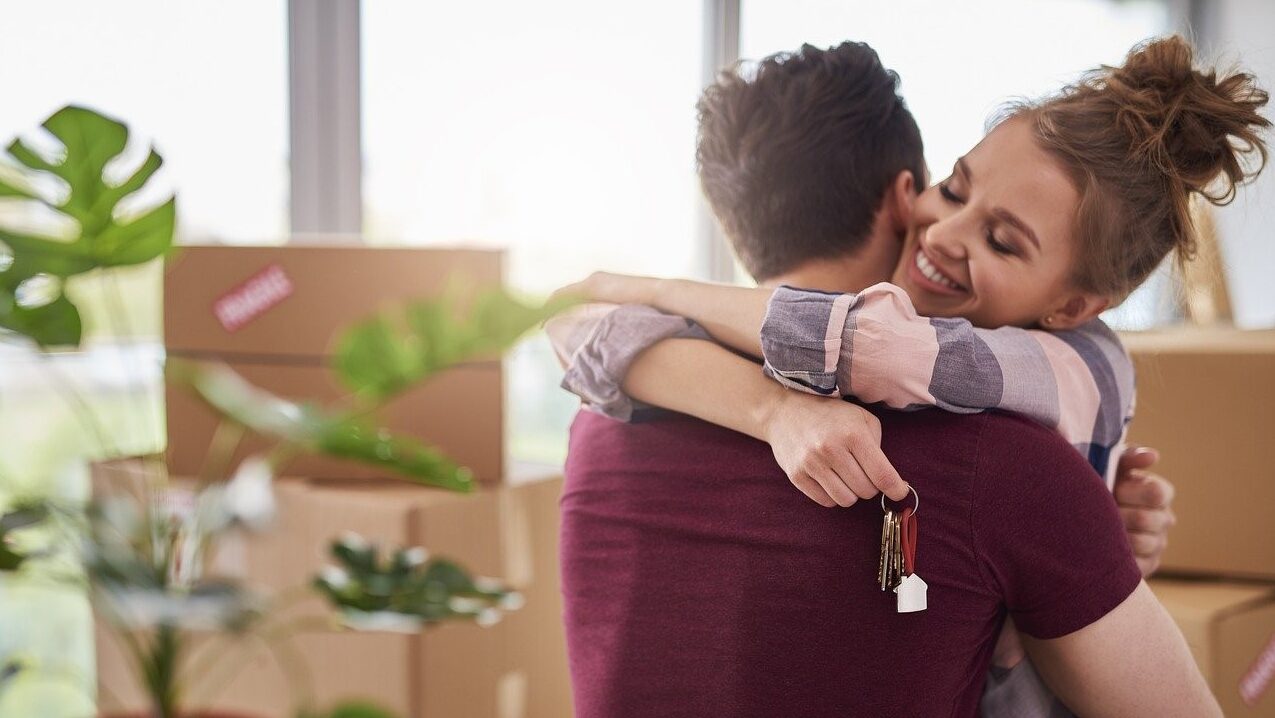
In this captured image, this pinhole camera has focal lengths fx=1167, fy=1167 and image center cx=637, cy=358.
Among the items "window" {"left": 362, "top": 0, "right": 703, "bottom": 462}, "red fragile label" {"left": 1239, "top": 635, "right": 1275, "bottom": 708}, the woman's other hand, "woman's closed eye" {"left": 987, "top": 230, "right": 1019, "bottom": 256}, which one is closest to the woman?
"woman's closed eye" {"left": 987, "top": 230, "right": 1019, "bottom": 256}

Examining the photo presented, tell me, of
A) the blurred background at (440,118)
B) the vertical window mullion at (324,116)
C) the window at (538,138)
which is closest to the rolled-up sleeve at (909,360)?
the blurred background at (440,118)

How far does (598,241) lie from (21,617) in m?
1.50

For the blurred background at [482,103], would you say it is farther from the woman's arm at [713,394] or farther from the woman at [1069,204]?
the woman's arm at [713,394]

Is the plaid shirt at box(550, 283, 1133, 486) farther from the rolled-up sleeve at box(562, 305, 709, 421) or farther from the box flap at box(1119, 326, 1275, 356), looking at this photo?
the box flap at box(1119, 326, 1275, 356)

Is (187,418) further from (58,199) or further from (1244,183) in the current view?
(1244,183)

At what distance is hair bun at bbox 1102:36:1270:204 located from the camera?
112 centimetres

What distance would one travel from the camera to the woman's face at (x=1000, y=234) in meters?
1.14

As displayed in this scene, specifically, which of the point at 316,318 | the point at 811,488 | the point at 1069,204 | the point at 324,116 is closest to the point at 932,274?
the point at 1069,204

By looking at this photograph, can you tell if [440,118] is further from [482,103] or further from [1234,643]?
[1234,643]

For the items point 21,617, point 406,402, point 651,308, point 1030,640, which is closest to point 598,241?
point 406,402

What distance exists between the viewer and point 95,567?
0.54 m

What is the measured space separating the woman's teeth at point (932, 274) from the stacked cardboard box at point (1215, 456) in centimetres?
78

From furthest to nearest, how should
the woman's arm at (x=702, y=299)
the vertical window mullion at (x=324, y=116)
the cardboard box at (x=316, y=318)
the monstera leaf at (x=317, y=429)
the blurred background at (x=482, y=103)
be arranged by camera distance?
the vertical window mullion at (x=324, y=116)
the blurred background at (x=482, y=103)
the cardboard box at (x=316, y=318)
the woman's arm at (x=702, y=299)
the monstera leaf at (x=317, y=429)

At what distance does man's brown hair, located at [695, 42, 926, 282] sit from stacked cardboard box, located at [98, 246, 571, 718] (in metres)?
0.48
